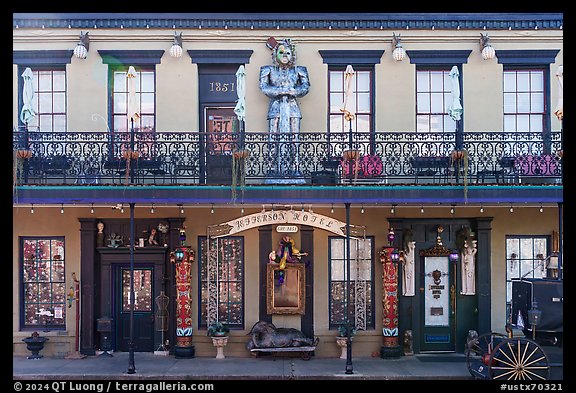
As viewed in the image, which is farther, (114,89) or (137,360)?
(114,89)

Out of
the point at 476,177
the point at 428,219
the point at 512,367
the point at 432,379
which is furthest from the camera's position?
the point at 428,219

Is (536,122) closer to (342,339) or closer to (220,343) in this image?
(342,339)

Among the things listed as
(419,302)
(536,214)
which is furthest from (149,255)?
(536,214)

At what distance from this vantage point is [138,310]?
49.5 ft

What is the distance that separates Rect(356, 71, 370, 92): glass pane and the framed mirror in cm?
440

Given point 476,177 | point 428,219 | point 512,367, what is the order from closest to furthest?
point 512,367 < point 476,177 < point 428,219

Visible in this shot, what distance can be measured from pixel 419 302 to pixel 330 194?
3.91 m

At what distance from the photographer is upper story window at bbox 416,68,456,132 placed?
15.4 m

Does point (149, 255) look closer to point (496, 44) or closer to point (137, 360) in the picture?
point (137, 360)

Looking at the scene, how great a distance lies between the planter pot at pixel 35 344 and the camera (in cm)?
1437

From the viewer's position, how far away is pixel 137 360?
555 inches

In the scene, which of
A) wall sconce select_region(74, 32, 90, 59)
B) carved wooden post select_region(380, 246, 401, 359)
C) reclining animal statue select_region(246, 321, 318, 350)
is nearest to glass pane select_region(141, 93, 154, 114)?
wall sconce select_region(74, 32, 90, 59)

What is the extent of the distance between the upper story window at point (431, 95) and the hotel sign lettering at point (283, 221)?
3306 mm

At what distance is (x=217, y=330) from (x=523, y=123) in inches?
338
